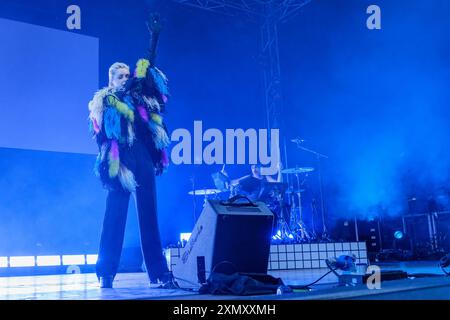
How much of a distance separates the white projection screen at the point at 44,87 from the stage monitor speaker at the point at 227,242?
1.70 meters

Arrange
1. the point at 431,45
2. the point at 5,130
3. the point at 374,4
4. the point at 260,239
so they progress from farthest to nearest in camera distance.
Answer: the point at 431,45 → the point at 374,4 → the point at 5,130 → the point at 260,239

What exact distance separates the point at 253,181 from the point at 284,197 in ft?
1.70

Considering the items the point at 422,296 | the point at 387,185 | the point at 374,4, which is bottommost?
the point at 422,296

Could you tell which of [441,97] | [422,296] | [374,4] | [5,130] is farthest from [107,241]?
[441,97]

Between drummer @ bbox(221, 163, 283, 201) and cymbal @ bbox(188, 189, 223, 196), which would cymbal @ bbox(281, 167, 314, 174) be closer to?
drummer @ bbox(221, 163, 283, 201)

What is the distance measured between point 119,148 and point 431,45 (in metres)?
2.90

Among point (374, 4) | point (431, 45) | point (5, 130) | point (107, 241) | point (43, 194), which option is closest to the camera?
point (107, 241)

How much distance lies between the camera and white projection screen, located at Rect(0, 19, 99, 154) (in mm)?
3488

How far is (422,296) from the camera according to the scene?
203 centimetres

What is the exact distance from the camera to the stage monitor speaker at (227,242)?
2.32 meters

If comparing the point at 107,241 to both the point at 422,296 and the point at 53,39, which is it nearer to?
the point at 53,39

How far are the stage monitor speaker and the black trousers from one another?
64 cm

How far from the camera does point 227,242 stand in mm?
2350

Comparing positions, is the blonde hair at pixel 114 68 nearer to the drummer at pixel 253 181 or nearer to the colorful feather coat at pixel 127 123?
the colorful feather coat at pixel 127 123
